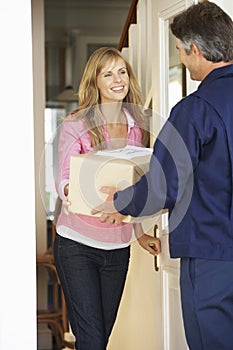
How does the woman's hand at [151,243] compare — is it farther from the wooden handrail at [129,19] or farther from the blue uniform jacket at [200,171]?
the wooden handrail at [129,19]

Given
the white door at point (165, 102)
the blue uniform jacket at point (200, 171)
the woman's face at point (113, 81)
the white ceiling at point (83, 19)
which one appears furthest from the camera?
the white ceiling at point (83, 19)

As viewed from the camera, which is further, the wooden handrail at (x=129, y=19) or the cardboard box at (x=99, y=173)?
the wooden handrail at (x=129, y=19)

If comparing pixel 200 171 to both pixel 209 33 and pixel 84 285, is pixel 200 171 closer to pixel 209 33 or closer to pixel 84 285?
pixel 209 33

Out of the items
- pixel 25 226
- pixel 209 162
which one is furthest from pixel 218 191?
pixel 25 226

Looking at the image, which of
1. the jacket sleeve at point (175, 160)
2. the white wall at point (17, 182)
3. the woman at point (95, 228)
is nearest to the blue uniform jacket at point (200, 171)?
the jacket sleeve at point (175, 160)

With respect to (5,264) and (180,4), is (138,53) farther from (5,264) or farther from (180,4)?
(5,264)

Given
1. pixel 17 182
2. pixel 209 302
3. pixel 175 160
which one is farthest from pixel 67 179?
pixel 209 302

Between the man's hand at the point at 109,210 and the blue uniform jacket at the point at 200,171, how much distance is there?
255mm

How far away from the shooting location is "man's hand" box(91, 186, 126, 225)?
2.75 meters

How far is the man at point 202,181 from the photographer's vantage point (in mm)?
2408

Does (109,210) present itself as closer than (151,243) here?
Yes

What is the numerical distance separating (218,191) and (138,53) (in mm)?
1626

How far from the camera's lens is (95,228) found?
9.98ft

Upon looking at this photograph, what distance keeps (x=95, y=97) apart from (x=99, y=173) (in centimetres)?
49
